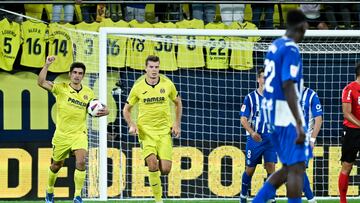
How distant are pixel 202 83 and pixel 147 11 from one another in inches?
62.9

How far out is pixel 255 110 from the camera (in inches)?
496

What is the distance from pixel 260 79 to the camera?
12.3m

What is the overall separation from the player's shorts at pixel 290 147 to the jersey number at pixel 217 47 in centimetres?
603

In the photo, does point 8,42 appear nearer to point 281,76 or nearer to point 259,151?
point 259,151

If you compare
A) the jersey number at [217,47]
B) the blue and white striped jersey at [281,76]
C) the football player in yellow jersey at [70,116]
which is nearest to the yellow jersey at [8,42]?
the football player in yellow jersey at [70,116]

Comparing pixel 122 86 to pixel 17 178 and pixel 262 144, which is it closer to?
pixel 17 178

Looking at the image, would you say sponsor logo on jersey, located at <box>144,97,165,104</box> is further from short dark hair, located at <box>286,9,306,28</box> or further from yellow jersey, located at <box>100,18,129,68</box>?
short dark hair, located at <box>286,9,306,28</box>

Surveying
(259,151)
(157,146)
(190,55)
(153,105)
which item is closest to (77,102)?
(153,105)

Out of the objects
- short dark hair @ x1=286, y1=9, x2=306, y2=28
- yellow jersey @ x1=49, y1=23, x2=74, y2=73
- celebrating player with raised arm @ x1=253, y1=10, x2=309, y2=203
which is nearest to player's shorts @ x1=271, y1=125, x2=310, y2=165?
celebrating player with raised arm @ x1=253, y1=10, x2=309, y2=203

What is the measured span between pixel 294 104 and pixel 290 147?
0.46m

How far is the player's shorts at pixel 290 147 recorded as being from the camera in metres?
8.70

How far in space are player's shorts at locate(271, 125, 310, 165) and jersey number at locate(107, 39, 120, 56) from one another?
658 cm

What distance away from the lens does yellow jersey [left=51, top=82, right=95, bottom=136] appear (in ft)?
41.8

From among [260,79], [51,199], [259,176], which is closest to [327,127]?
[259,176]
